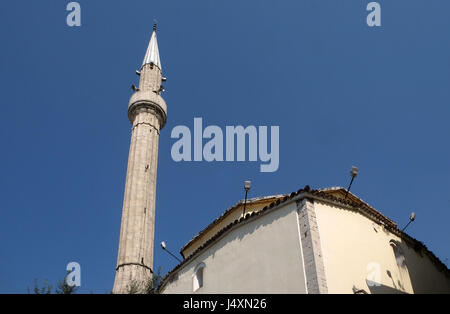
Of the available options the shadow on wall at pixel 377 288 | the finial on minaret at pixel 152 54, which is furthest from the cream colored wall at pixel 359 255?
the finial on minaret at pixel 152 54

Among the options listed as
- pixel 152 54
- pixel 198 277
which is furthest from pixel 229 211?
pixel 152 54

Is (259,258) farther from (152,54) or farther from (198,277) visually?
(152,54)

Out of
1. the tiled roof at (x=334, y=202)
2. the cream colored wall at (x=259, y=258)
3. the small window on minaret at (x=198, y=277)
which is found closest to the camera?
the cream colored wall at (x=259, y=258)

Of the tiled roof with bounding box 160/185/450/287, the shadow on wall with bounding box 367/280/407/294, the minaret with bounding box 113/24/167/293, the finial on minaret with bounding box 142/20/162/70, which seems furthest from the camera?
the finial on minaret with bounding box 142/20/162/70

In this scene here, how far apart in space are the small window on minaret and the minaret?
18.8ft

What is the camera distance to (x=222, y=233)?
12.4 meters

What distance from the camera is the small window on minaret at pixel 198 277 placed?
41.8ft

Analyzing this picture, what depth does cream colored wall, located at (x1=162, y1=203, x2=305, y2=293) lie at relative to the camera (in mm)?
10359

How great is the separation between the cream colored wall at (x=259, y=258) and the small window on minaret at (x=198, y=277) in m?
0.14

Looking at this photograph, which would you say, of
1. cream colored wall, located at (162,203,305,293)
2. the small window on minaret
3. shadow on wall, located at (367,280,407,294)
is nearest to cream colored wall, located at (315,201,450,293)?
shadow on wall, located at (367,280,407,294)

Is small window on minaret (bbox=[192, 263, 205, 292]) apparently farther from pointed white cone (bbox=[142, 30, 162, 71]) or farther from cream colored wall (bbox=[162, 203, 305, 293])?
pointed white cone (bbox=[142, 30, 162, 71])

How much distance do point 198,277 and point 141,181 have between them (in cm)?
1169

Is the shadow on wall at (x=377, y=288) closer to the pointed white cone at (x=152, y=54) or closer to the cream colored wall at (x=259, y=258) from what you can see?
the cream colored wall at (x=259, y=258)
